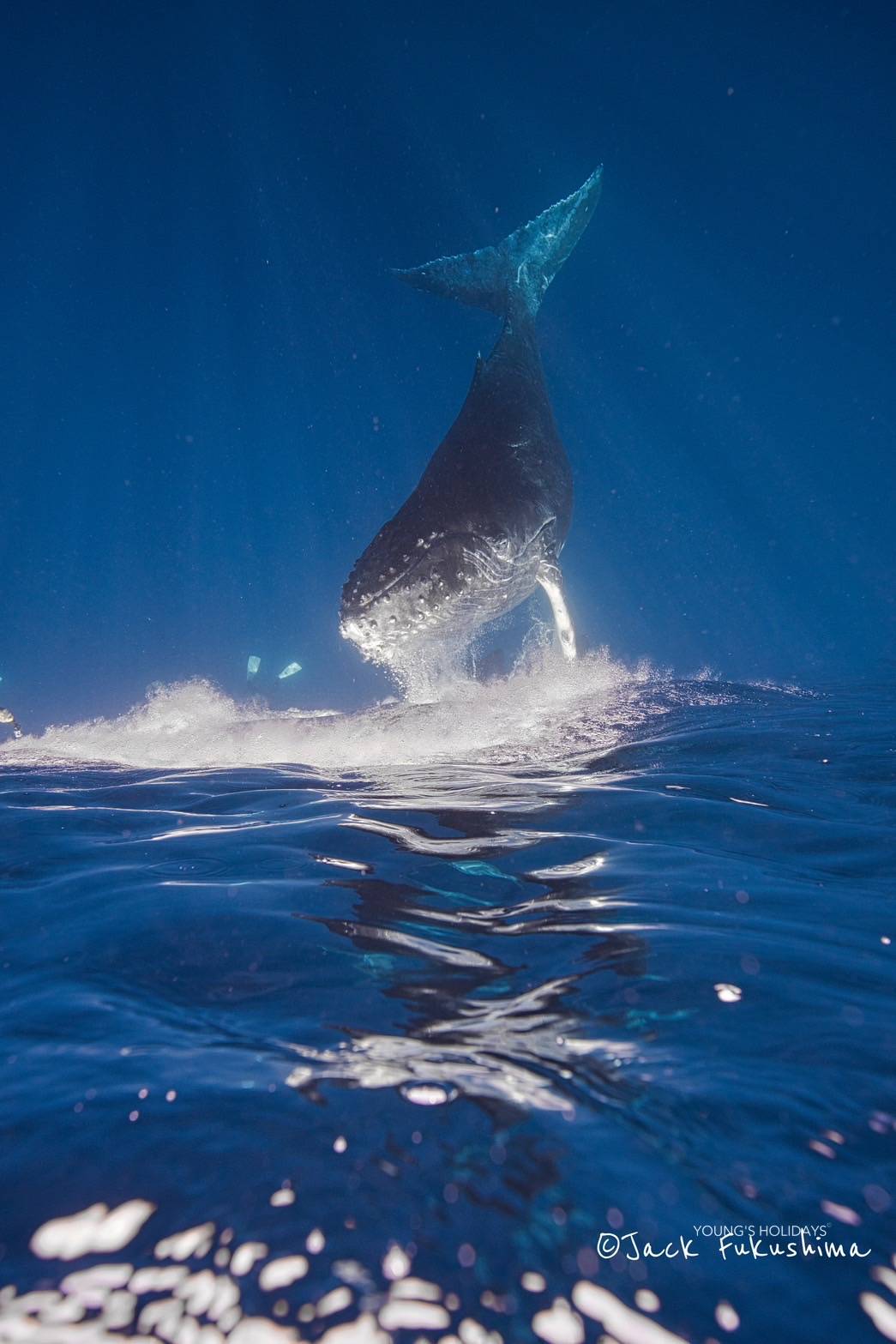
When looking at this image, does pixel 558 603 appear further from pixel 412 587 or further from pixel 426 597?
pixel 412 587

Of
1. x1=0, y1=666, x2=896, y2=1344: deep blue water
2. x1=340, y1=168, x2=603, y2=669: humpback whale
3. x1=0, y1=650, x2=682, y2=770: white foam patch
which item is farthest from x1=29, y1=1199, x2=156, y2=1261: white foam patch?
x1=340, y1=168, x2=603, y2=669: humpback whale

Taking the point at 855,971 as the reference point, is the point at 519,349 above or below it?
above

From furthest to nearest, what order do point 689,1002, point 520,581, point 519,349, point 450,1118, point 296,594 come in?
1. point 296,594
2. point 519,349
3. point 520,581
4. point 689,1002
5. point 450,1118

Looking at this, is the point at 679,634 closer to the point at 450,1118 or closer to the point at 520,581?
the point at 520,581

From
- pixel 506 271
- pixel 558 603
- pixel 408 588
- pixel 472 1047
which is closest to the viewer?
pixel 472 1047

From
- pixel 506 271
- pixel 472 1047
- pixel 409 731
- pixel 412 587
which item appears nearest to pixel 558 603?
pixel 412 587

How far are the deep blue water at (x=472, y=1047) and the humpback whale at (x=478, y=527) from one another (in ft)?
11.5

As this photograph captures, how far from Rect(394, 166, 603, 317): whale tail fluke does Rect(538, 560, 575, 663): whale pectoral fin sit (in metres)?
5.74

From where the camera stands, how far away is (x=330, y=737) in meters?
9.09

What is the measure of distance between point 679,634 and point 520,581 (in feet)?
273

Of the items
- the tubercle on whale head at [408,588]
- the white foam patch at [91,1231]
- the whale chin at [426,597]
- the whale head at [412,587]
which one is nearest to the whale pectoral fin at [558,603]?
the whale chin at [426,597]

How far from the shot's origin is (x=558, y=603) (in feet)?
35.9

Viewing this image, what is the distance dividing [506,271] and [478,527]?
7469mm

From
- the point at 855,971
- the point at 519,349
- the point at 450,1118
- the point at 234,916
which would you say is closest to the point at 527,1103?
the point at 450,1118
